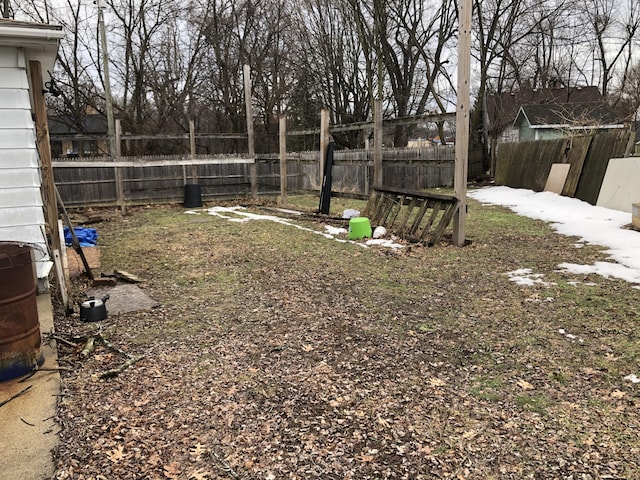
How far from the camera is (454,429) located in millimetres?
2355

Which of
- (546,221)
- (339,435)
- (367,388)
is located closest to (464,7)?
(546,221)

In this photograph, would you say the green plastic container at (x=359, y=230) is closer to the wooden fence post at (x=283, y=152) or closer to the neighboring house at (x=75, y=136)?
the wooden fence post at (x=283, y=152)

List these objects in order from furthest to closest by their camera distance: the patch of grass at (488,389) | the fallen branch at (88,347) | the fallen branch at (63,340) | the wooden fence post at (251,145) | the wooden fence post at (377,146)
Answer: the wooden fence post at (251,145)
the wooden fence post at (377,146)
the fallen branch at (63,340)
the fallen branch at (88,347)
the patch of grass at (488,389)

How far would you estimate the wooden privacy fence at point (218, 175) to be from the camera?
11.9 meters

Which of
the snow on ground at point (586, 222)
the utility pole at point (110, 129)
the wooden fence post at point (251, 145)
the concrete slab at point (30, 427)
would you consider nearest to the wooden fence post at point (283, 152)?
the wooden fence post at point (251, 145)

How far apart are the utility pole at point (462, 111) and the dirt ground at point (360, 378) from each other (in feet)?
4.07

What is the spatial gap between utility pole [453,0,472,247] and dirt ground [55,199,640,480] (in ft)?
4.07

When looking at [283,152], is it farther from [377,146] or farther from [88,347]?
[88,347]

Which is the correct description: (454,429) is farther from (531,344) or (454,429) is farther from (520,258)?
(520,258)

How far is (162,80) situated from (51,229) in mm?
15704

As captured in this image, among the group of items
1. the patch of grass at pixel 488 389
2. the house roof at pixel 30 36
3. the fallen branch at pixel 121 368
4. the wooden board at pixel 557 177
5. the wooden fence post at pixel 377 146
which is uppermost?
the house roof at pixel 30 36

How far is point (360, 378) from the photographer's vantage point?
2922 mm

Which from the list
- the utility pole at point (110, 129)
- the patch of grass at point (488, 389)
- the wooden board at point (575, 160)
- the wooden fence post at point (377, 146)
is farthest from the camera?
the utility pole at point (110, 129)

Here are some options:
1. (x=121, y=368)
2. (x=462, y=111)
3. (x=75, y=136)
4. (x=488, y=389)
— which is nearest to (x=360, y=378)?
(x=488, y=389)
